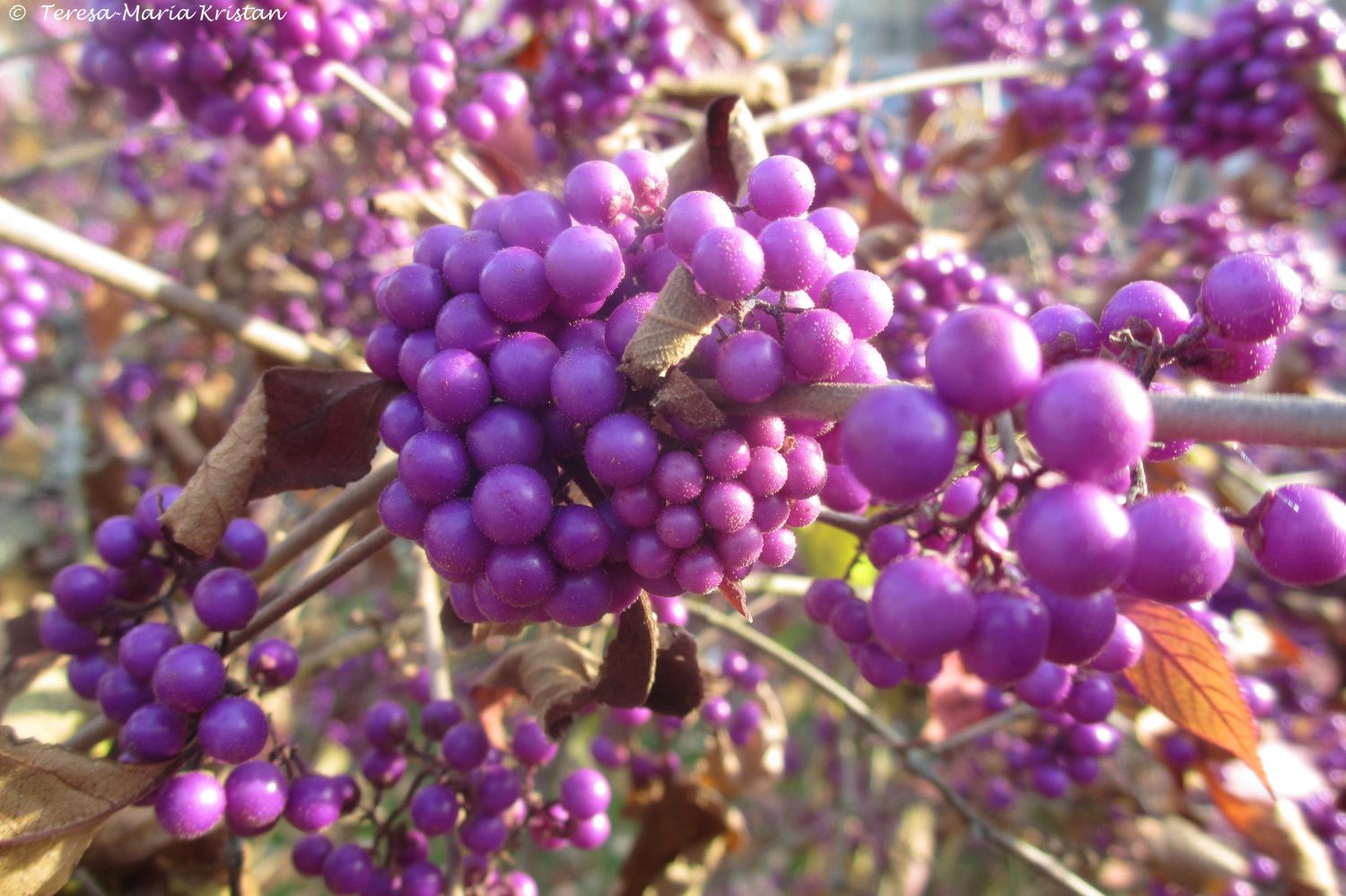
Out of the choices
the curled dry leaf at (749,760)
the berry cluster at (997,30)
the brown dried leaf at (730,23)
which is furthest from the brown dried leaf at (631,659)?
the berry cluster at (997,30)

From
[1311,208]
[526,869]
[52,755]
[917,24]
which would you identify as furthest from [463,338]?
[917,24]

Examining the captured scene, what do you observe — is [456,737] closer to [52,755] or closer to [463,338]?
[52,755]

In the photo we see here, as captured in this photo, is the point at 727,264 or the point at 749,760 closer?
the point at 727,264

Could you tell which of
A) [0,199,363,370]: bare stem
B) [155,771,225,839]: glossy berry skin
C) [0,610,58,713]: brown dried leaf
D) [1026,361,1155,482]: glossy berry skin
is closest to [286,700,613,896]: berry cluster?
[155,771,225,839]: glossy berry skin

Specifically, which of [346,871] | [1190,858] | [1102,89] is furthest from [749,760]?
[1102,89]

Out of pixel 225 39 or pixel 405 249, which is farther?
pixel 405 249

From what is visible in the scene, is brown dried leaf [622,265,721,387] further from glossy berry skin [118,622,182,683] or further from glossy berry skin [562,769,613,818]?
glossy berry skin [562,769,613,818]

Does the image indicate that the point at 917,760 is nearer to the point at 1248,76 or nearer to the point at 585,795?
the point at 585,795
